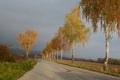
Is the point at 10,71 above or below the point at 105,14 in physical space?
below

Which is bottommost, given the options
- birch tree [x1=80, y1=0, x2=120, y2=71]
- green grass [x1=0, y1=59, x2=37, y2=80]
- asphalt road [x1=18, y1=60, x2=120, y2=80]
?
asphalt road [x1=18, y1=60, x2=120, y2=80]

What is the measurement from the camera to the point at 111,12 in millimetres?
36281

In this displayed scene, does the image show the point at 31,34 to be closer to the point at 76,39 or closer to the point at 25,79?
the point at 76,39

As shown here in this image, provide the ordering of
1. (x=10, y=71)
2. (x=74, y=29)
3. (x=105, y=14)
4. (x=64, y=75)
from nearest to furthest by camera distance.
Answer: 1. (x=10, y=71)
2. (x=64, y=75)
3. (x=105, y=14)
4. (x=74, y=29)

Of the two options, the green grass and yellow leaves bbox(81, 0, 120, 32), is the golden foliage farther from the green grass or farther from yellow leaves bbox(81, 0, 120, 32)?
the green grass

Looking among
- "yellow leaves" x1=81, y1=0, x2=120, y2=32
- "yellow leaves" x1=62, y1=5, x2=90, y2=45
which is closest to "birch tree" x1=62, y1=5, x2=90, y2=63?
"yellow leaves" x1=62, y1=5, x2=90, y2=45

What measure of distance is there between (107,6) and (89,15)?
287cm

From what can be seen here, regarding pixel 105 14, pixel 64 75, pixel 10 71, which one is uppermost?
pixel 105 14

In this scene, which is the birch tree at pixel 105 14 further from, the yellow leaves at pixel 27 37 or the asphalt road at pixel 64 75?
the yellow leaves at pixel 27 37

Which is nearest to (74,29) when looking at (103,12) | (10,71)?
(103,12)

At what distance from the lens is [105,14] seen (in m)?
37.5

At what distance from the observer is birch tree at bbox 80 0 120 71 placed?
36.2 metres

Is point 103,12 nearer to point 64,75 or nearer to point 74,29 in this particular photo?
point 64,75

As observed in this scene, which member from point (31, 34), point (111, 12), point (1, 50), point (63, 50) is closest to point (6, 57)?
point (1, 50)
